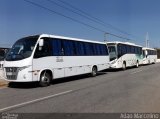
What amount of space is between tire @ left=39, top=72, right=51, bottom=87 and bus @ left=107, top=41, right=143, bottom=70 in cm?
1357

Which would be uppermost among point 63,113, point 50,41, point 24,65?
point 50,41

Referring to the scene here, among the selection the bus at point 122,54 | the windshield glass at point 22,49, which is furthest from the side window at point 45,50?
the bus at point 122,54

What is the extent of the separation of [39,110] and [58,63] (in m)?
8.36

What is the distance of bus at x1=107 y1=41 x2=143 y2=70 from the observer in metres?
28.7

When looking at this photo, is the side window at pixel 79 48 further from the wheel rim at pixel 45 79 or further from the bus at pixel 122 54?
the bus at pixel 122 54

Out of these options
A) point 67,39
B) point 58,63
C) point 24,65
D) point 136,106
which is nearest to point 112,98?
point 136,106

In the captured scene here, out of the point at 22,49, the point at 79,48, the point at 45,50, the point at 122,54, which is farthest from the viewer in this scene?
the point at 122,54

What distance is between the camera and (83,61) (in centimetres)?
2028

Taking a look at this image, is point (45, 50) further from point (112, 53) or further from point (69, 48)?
point (112, 53)

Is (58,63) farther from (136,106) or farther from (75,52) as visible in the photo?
(136,106)

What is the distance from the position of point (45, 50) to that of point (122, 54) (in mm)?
15995

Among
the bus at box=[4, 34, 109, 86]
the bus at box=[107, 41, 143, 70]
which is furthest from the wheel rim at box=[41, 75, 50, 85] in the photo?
the bus at box=[107, 41, 143, 70]

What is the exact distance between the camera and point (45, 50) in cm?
1570

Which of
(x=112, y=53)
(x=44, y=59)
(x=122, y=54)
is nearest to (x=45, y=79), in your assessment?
(x=44, y=59)
